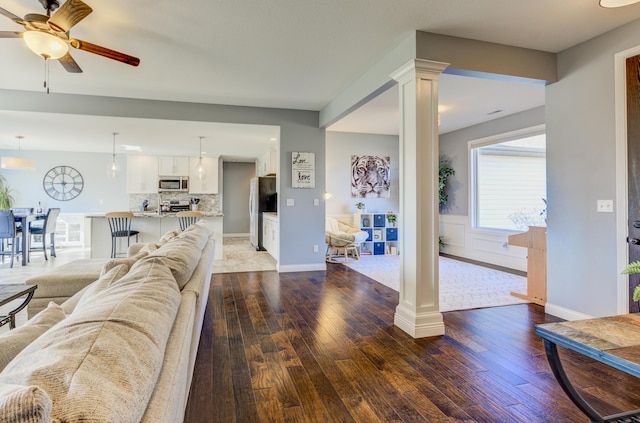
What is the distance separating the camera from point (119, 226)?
5422 millimetres

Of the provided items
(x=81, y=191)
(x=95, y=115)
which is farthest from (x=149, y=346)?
(x=81, y=191)

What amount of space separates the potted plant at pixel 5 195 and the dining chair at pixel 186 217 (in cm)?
487

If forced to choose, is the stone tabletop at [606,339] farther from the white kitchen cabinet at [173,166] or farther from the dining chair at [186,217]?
the white kitchen cabinet at [173,166]

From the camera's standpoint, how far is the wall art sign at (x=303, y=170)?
5.27 m

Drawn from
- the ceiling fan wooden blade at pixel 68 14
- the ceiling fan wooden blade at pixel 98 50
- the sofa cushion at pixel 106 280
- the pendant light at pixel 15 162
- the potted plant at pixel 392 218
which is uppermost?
the ceiling fan wooden blade at pixel 68 14

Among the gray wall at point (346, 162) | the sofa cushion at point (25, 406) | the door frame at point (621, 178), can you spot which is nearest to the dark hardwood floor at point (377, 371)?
the door frame at point (621, 178)

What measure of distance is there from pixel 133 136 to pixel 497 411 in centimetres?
679

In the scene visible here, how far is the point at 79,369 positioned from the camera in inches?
23.6

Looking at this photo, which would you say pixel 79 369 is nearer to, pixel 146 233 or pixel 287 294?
pixel 287 294

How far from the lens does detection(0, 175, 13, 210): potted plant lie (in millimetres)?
7596

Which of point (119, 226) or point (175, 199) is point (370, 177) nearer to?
point (119, 226)

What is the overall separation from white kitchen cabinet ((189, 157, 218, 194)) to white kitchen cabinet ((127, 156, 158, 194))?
33.0 inches

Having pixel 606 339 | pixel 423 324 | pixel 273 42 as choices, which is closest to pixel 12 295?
pixel 273 42

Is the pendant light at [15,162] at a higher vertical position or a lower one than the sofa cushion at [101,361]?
higher
